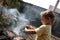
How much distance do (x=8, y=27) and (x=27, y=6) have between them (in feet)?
3.88

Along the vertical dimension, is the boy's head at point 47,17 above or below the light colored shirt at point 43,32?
above

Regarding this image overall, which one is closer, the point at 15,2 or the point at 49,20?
the point at 49,20

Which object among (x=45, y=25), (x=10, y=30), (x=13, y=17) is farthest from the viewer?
(x=13, y=17)

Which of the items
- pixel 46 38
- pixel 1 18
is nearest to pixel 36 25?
pixel 1 18

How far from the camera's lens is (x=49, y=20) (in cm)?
213

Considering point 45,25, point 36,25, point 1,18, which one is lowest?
point 36,25

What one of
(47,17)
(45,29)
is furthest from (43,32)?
(47,17)

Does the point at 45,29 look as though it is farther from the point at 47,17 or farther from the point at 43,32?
the point at 47,17

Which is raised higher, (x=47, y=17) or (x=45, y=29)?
(x=47, y=17)

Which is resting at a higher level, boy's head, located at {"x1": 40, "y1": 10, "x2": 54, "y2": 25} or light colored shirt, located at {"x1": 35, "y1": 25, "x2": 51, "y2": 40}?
boy's head, located at {"x1": 40, "y1": 10, "x2": 54, "y2": 25}

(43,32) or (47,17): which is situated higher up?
(47,17)

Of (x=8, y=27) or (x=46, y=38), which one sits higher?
(x=46, y=38)

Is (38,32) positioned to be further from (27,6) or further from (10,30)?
(27,6)

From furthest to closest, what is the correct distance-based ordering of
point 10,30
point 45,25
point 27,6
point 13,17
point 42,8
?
point 27,6, point 42,8, point 13,17, point 10,30, point 45,25
